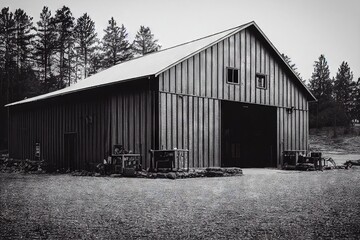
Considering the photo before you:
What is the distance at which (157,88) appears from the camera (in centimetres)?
1786

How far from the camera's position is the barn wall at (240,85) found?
1869 centimetres

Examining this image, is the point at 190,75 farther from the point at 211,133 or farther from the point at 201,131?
the point at 211,133

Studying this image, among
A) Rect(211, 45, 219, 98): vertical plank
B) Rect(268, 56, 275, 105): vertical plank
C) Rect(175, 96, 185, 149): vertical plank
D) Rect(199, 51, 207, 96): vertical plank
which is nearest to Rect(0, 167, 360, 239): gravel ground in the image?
Rect(175, 96, 185, 149): vertical plank

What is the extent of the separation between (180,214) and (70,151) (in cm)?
1676

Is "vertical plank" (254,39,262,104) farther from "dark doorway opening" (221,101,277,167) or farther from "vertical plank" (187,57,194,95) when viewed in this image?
"vertical plank" (187,57,194,95)

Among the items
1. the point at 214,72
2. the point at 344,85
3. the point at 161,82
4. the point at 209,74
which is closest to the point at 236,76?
the point at 214,72

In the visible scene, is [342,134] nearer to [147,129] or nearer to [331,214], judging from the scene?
[147,129]

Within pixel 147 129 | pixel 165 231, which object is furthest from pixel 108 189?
pixel 147 129

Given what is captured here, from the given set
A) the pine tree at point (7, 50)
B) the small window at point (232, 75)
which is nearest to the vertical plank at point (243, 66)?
the small window at point (232, 75)

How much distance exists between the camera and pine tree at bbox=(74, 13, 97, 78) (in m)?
55.1

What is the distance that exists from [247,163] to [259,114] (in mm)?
3042

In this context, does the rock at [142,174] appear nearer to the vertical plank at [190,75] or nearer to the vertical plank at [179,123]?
the vertical plank at [179,123]

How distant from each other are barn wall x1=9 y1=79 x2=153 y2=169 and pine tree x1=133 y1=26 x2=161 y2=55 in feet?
106

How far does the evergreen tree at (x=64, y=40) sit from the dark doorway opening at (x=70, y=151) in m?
26.8
